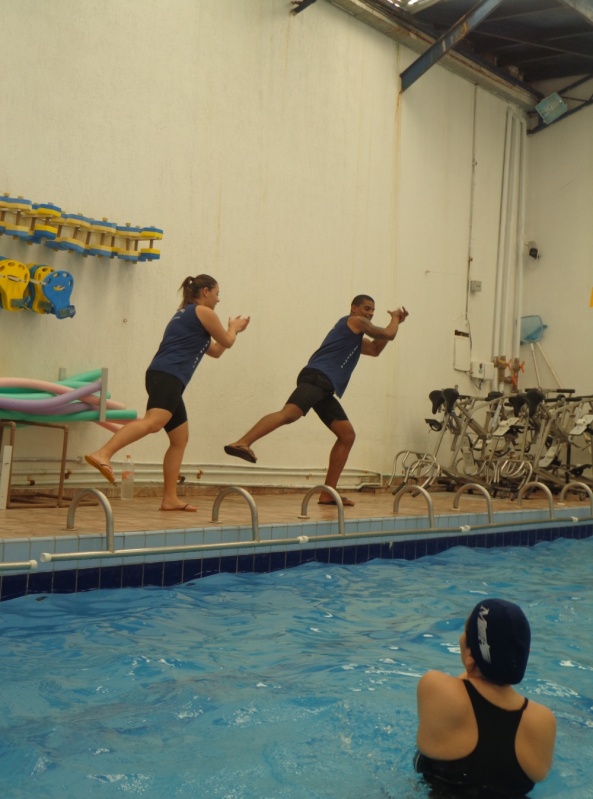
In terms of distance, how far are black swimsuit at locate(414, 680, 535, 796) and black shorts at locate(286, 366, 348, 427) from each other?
5.39m

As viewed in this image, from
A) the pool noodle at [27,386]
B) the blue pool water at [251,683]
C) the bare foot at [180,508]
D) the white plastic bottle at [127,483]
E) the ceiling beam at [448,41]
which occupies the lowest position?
the blue pool water at [251,683]

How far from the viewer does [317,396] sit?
7.77 metres

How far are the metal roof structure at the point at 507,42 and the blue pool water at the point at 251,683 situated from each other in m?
7.17

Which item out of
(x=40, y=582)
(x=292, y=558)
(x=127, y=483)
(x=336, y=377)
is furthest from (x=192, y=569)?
(x=336, y=377)

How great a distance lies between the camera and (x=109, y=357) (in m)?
8.07

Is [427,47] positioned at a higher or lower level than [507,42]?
lower

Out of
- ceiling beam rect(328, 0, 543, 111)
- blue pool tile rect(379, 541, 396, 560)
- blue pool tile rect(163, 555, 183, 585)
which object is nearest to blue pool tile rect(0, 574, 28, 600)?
blue pool tile rect(163, 555, 183, 585)

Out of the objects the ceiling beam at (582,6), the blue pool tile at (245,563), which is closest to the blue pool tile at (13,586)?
the blue pool tile at (245,563)

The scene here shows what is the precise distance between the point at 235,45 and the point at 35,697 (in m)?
7.56

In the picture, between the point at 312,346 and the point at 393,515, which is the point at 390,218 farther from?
the point at 393,515

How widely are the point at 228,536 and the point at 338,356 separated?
8.67 ft

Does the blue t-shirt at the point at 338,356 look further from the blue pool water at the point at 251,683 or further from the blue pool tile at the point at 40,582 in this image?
the blue pool tile at the point at 40,582

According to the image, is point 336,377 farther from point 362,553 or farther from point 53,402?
point 53,402

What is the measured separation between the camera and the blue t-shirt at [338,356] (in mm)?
7891
